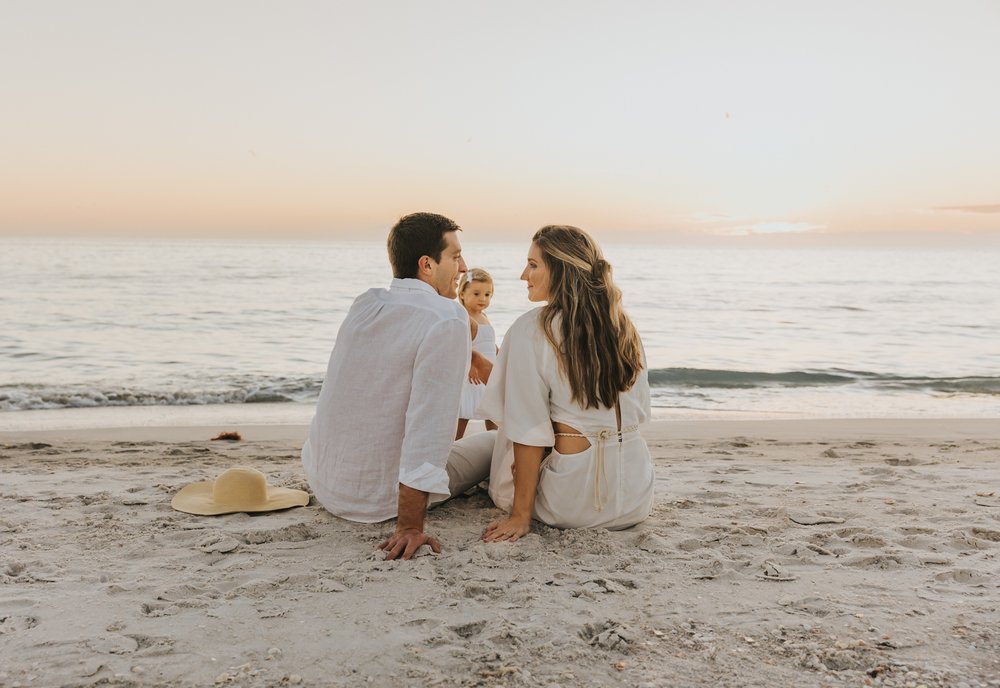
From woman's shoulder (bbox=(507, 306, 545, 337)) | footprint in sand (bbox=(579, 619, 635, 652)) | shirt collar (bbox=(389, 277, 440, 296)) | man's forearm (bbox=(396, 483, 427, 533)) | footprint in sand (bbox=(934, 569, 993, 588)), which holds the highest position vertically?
shirt collar (bbox=(389, 277, 440, 296))

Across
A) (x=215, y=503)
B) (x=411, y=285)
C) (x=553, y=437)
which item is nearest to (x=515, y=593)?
(x=553, y=437)

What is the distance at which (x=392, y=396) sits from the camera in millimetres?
A: 3664

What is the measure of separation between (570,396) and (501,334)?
1642 centimetres

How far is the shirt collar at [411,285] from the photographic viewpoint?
12.0 feet

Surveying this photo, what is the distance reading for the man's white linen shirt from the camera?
355cm

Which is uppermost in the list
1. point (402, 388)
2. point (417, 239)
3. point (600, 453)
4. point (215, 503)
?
point (417, 239)

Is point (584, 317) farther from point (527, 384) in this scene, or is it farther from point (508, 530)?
point (508, 530)

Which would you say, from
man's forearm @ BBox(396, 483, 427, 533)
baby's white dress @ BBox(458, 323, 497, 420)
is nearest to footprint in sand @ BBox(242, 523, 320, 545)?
man's forearm @ BBox(396, 483, 427, 533)

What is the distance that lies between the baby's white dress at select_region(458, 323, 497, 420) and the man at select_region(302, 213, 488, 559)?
1961mm

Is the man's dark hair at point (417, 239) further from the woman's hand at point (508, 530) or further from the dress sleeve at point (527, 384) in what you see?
the woman's hand at point (508, 530)

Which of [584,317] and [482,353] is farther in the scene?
[482,353]

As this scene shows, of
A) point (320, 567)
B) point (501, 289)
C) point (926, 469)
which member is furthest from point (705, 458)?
point (501, 289)

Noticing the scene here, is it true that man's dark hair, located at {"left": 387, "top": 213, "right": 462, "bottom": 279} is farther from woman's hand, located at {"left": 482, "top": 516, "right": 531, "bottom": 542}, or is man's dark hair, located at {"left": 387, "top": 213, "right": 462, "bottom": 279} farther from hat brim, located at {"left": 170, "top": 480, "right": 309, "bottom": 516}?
hat brim, located at {"left": 170, "top": 480, "right": 309, "bottom": 516}

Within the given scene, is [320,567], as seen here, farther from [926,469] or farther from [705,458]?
[926,469]
